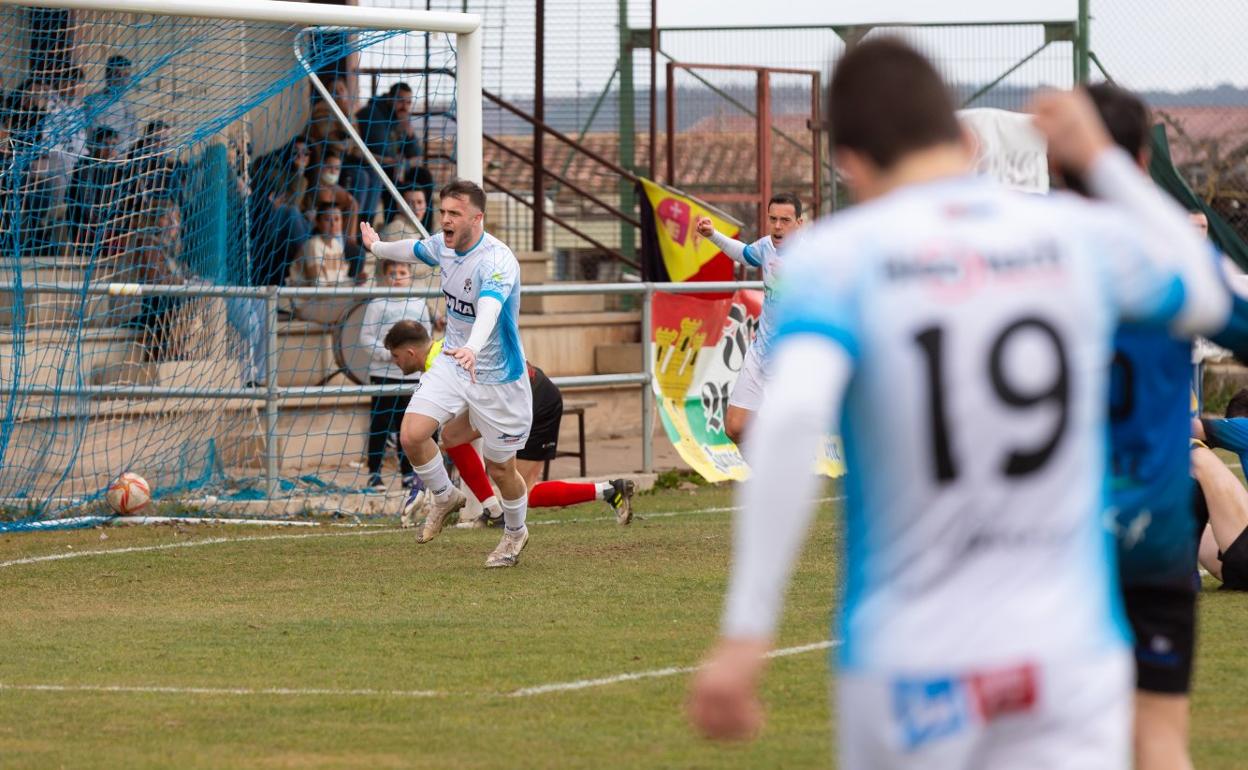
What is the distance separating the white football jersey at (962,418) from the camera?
2654mm

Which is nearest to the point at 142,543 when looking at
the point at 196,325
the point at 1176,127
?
the point at 196,325

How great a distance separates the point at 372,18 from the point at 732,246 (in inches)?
111

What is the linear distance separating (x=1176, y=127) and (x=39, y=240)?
1097 centimetres

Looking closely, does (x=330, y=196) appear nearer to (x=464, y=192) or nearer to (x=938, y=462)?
(x=464, y=192)

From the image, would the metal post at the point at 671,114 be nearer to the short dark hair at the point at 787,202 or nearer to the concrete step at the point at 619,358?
the concrete step at the point at 619,358

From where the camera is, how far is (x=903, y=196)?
275 cm

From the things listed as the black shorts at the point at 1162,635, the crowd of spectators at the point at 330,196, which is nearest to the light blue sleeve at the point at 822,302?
the black shorts at the point at 1162,635

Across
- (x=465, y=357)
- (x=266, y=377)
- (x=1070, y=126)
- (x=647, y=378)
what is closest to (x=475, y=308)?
(x=465, y=357)

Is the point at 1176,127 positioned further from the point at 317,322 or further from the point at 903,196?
the point at 903,196

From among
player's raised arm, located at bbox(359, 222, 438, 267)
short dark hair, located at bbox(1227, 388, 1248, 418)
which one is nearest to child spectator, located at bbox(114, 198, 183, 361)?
player's raised arm, located at bbox(359, 222, 438, 267)

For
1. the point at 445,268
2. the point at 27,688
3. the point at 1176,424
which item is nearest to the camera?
the point at 1176,424

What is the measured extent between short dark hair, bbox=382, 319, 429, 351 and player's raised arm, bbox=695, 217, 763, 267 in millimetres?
2026

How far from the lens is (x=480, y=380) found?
32.7 ft

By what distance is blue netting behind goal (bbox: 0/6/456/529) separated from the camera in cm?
1170
